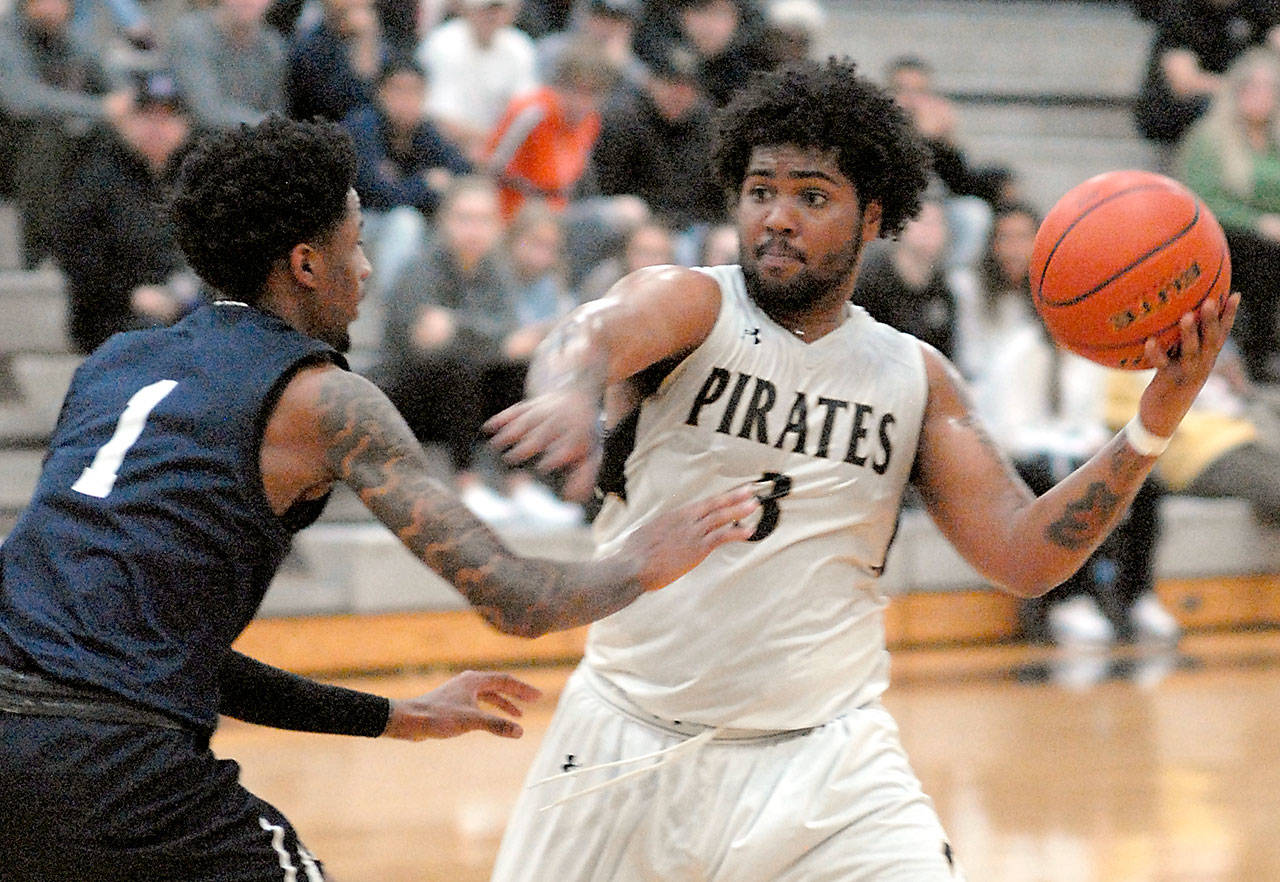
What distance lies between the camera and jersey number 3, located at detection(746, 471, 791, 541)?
298 cm

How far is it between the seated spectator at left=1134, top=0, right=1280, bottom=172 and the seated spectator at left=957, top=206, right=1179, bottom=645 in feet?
8.58

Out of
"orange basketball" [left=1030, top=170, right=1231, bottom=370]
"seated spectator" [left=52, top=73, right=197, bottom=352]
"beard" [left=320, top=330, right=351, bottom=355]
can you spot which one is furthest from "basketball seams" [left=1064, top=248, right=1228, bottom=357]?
→ "seated spectator" [left=52, top=73, right=197, bottom=352]

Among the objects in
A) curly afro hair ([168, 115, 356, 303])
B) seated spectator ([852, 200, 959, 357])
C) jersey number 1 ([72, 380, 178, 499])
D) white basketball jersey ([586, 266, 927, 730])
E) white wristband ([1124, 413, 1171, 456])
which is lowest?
seated spectator ([852, 200, 959, 357])

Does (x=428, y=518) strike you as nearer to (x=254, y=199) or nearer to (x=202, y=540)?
(x=202, y=540)

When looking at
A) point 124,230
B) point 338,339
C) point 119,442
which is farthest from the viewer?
point 124,230

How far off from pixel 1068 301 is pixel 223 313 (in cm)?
149

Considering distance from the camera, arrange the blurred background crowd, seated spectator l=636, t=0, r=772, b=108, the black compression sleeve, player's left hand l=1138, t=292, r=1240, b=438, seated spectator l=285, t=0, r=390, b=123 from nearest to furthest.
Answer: the black compression sleeve
player's left hand l=1138, t=292, r=1240, b=438
the blurred background crowd
seated spectator l=285, t=0, r=390, b=123
seated spectator l=636, t=0, r=772, b=108

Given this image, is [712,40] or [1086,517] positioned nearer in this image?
[1086,517]

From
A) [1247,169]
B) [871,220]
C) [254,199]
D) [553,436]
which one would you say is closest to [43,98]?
[871,220]

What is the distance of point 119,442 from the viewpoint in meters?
2.42

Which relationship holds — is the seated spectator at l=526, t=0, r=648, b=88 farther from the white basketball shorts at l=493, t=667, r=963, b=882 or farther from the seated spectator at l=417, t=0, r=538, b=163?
the white basketball shorts at l=493, t=667, r=963, b=882

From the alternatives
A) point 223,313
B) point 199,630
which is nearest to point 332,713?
point 199,630

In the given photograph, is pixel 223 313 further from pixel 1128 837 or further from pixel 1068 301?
pixel 1128 837

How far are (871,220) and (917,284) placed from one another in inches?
192
